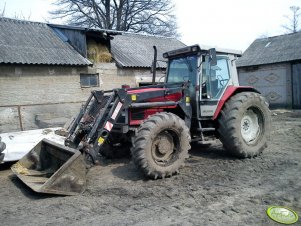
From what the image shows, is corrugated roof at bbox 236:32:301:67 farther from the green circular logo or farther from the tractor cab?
the green circular logo

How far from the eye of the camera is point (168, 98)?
19.3 ft

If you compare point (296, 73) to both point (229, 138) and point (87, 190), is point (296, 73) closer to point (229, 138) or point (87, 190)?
point (229, 138)

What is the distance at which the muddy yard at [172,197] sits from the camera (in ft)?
12.0

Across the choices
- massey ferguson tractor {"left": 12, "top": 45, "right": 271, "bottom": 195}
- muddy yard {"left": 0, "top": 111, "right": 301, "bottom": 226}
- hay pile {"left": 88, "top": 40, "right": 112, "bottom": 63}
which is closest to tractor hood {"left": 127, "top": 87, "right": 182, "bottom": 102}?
massey ferguson tractor {"left": 12, "top": 45, "right": 271, "bottom": 195}

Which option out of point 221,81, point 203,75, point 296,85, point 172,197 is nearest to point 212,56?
point 203,75

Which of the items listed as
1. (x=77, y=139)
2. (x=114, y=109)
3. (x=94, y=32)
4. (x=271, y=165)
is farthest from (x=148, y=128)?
(x=94, y=32)

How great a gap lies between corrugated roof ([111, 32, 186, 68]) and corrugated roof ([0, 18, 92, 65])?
259 centimetres

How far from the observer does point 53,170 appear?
533 centimetres

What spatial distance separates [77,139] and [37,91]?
8.08 meters

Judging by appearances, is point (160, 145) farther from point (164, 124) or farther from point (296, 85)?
point (296, 85)

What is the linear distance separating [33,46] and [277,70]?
14.9 m

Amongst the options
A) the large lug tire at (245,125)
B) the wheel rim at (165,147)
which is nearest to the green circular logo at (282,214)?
the wheel rim at (165,147)

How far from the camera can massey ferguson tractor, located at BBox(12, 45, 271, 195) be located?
15.8ft

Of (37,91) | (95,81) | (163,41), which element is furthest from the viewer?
(163,41)
